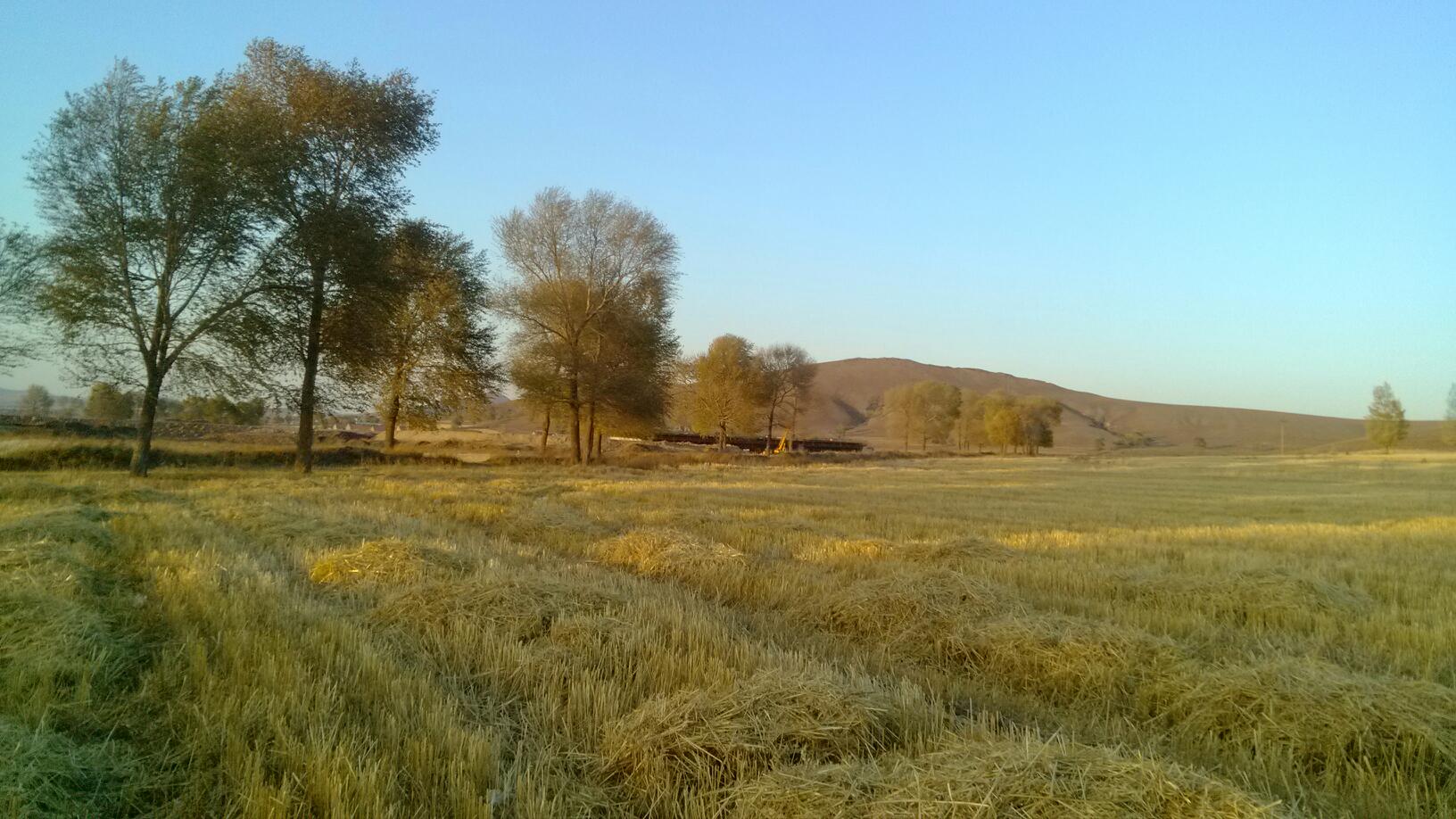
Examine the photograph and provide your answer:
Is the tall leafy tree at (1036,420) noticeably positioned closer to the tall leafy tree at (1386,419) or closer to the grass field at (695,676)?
the tall leafy tree at (1386,419)

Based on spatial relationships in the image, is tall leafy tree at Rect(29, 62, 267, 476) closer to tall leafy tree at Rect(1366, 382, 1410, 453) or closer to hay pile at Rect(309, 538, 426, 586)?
hay pile at Rect(309, 538, 426, 586)

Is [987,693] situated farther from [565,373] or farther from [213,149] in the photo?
[565,373]

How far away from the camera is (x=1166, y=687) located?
14.8ft

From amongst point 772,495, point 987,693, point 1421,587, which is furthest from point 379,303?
point 1421,587

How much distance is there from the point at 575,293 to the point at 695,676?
1222 inches

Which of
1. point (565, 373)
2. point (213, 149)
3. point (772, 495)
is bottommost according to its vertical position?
point (772, 495)

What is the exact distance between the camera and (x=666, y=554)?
8766 mm

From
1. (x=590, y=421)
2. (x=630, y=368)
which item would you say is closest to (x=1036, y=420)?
(x=630, y=368)

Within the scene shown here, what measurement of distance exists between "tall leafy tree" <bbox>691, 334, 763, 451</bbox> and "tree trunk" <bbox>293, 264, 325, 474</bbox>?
42.3m

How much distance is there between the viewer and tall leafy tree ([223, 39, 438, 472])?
19.3 metres

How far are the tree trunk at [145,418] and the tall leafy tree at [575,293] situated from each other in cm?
1524

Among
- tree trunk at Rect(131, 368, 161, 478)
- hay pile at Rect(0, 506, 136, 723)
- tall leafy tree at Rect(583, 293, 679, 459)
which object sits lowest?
hay pile at Rect(0, 506, 136, 723)

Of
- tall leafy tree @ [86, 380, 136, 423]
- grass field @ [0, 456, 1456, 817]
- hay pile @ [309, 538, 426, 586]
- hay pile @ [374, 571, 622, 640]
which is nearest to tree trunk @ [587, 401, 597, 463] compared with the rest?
tall leafy tree @ [86, 380, 136, 423]

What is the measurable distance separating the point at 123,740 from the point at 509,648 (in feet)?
6.43
